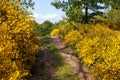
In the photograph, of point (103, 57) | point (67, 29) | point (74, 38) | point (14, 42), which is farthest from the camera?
point (67, 29)

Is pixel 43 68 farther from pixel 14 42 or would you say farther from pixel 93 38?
pixel 14 42

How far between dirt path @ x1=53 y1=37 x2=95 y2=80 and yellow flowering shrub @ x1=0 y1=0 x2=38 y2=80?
3.41 meters

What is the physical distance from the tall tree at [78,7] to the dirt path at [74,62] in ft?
10.5

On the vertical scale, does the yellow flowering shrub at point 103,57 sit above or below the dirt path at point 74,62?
above

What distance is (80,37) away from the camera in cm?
2522

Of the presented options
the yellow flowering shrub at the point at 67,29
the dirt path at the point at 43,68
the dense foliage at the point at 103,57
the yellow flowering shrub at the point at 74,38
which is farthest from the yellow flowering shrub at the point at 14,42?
the yellow flowering shrub at the point at 67,29

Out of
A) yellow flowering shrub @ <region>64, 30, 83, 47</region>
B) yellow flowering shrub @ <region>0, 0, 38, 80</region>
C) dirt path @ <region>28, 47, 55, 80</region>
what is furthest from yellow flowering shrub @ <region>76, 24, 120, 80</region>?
yellow flowering shrub @ <region>64, 30, 83, 47</region>

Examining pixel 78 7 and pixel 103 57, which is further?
pixel 78 7

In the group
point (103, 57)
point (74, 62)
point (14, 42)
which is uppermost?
point (14, 42)

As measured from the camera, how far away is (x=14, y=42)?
15.7m

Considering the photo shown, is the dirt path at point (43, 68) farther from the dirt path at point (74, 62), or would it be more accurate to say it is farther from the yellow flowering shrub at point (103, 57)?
the yellow flowering shrub at point (103, 57)

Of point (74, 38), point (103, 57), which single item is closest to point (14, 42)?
point (103, 57)

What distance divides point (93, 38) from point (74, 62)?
2.02 metres

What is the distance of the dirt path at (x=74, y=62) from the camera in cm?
2046
